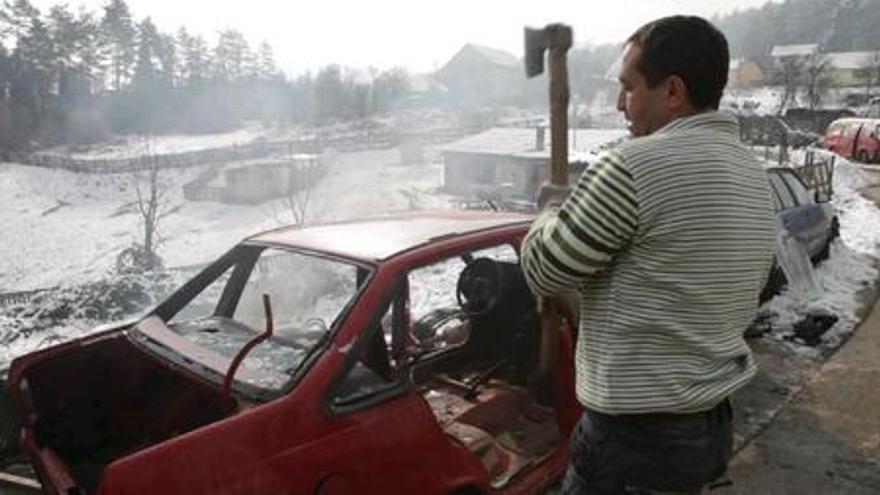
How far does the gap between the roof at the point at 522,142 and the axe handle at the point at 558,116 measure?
88.7 feet

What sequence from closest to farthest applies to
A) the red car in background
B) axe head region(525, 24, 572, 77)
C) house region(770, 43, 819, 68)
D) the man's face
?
1. the man's face
2. axe head region(525, 24, 572, 77)
3. the red car in background
4. house region(770, 43, 819, 68)

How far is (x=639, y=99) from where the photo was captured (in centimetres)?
172

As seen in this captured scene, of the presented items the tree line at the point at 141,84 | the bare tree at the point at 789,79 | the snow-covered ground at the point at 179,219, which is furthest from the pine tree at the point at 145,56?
the bare tree at the point at 789,79

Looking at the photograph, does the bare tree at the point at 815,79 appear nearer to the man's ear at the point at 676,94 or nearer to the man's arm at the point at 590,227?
the man's ear at the point at 676,94

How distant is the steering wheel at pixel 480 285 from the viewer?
13.0ft

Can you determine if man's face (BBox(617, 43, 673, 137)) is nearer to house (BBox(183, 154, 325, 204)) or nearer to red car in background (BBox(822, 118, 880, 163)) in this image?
red car in background (BBox(822, 118, 880, 163))

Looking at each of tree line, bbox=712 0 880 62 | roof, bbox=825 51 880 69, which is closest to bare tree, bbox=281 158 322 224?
roof, bbox=825 51 880 69

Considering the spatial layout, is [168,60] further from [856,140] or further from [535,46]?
[535,46]

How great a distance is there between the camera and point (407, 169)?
143 ft

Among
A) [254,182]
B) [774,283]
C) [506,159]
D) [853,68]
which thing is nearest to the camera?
[774,283]

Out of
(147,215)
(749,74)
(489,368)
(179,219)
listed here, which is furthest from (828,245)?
(749,74)

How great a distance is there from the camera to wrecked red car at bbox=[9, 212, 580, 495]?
258 cm

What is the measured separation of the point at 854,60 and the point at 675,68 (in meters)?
70.2

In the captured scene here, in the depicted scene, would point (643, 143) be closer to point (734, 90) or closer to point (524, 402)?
point (524, 402)
